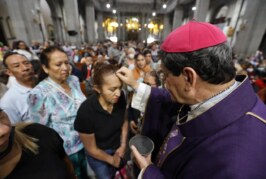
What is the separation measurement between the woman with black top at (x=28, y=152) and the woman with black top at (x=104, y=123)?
0.95ft

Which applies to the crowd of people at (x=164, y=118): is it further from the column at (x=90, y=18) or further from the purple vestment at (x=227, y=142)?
the column at (x=90, y=18)

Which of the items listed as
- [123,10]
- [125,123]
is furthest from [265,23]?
[123,10]

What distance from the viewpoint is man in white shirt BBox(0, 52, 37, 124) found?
174cm

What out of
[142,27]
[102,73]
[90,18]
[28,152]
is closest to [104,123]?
[102,73]

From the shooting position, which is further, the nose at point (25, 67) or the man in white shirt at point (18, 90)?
the nose at point (25, 67)

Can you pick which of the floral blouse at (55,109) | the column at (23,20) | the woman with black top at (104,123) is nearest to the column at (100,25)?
the column at (23,20)

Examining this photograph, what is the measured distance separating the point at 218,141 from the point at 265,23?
42.6 feet

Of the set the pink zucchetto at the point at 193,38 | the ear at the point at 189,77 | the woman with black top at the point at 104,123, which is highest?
the pink zucchetto at the point at 193,38

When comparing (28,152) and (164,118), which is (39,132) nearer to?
(28,152)

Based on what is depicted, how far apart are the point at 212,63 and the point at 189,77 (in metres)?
0.13

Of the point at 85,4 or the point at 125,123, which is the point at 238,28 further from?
the point at 85,4

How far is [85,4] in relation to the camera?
17.6 metres

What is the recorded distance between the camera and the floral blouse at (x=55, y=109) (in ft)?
5.04

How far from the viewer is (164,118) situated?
146 cm
